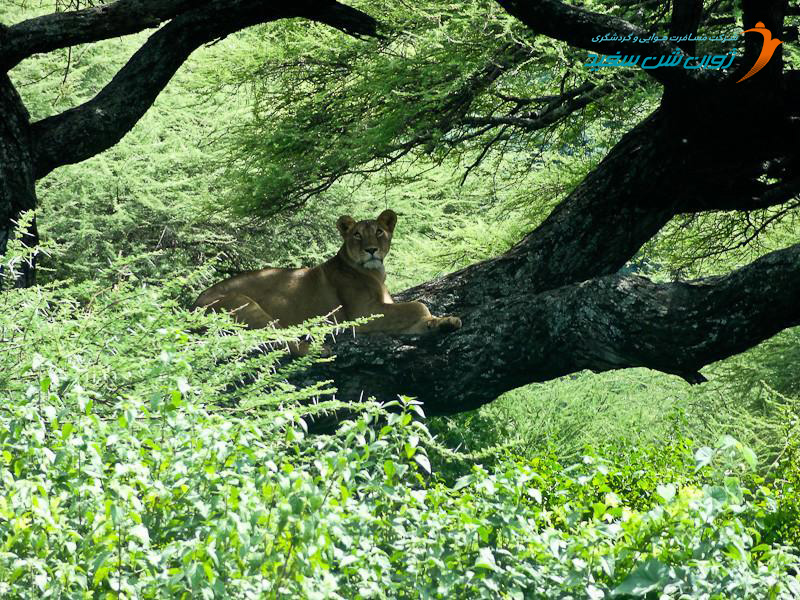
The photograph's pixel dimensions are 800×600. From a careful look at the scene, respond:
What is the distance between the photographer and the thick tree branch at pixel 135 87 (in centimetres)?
708

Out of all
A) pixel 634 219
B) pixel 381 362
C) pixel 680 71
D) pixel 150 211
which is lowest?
pixel 150 211

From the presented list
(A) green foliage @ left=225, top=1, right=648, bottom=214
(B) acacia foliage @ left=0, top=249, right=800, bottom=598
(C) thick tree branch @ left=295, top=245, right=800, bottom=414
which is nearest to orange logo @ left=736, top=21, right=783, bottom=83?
(C) thick tree branch @ left=295, top=245, right=800, bottom=414

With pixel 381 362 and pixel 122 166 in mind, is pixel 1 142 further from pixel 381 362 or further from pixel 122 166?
pixel 122 166

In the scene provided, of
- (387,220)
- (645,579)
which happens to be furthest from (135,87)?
(645,579)

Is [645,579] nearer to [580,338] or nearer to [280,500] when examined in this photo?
[280,500]

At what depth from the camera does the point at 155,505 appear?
9.65 feet

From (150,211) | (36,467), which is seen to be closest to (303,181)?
(150,211)

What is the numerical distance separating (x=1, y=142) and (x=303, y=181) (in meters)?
3.57

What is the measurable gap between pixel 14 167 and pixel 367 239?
8.55 ft

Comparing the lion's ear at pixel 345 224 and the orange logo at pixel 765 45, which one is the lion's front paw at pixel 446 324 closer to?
the lion's ear at pixel 345 224

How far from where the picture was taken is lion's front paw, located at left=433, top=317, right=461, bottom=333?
691cm

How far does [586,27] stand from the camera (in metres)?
6.63

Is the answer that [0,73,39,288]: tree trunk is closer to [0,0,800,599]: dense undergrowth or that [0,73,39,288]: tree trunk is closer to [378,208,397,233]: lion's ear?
[0,0,800,599]: dense undergrowth

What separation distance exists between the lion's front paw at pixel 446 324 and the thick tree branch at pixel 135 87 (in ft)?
7.86
